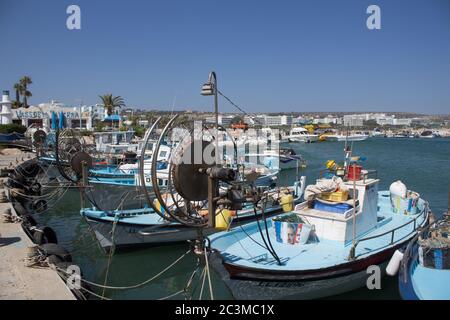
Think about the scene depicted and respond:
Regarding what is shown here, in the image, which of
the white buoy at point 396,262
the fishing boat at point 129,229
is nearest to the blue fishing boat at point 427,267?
the white buoy at point 396,262

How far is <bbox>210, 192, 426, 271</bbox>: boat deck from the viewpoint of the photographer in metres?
9.80

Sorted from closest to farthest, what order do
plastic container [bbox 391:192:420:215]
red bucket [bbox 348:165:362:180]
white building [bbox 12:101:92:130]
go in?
red bucket [bbox 348:165:362:180]
plastic container [bbox 391:192:420:215]
white building [bbox 12:101:92:130]

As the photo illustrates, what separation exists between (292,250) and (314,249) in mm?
667

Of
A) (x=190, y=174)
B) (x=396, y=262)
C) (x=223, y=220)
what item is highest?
(x=190, y=174)

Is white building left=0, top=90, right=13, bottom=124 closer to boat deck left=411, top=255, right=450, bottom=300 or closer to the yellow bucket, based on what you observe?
the yellow bucket

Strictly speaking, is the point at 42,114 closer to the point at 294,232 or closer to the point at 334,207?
the point at 294,232

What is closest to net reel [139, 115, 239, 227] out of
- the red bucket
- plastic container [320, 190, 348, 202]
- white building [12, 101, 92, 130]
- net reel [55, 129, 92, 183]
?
plastic container [320, 190, 348, 202]

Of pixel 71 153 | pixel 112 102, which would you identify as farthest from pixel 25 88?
pixel 71 153

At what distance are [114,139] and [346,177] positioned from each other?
31.5 metres

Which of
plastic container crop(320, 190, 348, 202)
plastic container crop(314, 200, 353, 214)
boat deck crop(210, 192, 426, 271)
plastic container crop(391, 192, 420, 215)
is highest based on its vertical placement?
plastic container crop(320, 190, 348, 202)

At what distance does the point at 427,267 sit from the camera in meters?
9.73

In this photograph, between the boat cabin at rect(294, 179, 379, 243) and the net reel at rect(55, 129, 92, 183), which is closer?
the boat cabin at rect(294, 179, 379, 243)

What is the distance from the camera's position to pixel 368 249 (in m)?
10.9

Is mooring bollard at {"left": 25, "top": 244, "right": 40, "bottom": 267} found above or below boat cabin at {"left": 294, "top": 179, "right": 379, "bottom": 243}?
below
